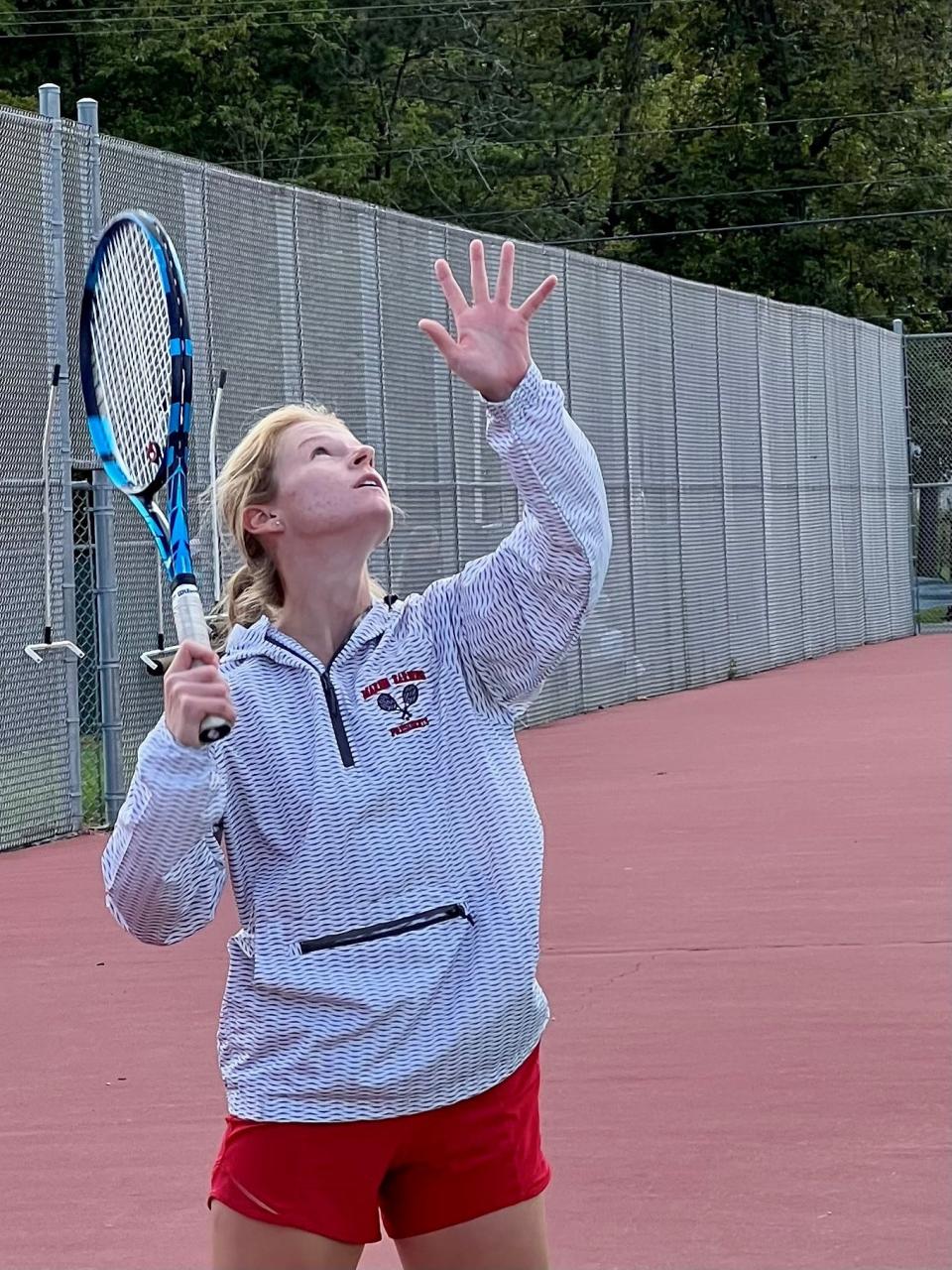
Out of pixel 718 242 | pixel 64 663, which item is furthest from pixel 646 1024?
pixel 718 242

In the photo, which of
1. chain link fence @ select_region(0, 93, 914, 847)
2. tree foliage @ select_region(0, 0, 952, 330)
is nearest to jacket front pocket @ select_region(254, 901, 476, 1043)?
chain link fence @ select_region(0, 93, 914, 847)

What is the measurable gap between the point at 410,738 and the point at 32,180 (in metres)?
9.31

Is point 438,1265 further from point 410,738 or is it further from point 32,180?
point 32,180

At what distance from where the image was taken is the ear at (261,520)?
297 cm

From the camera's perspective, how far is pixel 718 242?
35.3m

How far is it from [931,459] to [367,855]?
28264mm

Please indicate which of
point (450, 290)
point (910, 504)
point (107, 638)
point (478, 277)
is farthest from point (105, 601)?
point (910, 504)

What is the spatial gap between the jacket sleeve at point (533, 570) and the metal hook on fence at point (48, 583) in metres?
8.44

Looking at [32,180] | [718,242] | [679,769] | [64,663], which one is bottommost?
[679,769]

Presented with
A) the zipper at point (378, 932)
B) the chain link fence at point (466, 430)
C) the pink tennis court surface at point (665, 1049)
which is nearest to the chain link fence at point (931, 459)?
the chain link fence at point (466, 430)

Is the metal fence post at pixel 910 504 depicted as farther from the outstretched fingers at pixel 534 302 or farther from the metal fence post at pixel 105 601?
the outstretched fingers at pixel 534 302

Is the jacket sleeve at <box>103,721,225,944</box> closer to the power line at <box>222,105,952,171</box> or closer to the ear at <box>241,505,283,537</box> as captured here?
the ear at <box>241,505,283,537</box>

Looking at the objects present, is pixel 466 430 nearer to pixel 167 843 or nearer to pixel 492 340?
pixel 492 340

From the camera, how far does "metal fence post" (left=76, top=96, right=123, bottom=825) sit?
11.9 metres
